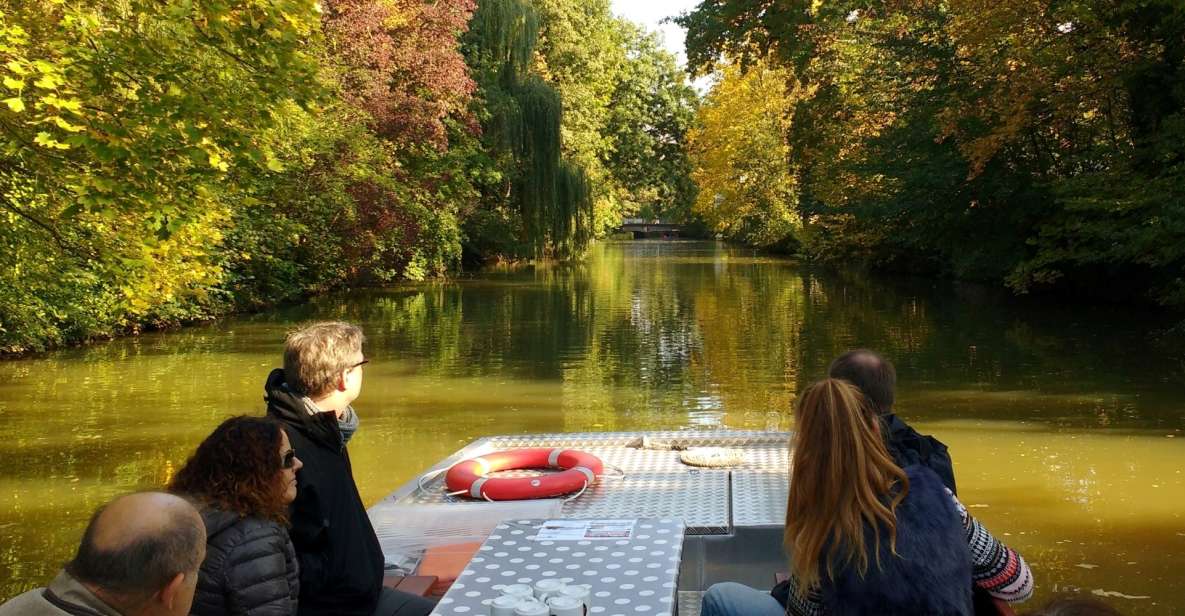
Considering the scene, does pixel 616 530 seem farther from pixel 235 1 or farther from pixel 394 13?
pixel 394 13

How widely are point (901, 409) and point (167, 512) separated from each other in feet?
32.8

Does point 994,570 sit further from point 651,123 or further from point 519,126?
point 651,123

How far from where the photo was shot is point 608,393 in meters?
12.7

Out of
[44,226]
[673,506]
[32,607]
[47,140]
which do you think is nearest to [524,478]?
[673,506]

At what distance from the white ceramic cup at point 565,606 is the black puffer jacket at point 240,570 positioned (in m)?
0.70

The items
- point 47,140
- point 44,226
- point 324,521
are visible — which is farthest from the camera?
point 44,226

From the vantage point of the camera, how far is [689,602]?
4.49 meters

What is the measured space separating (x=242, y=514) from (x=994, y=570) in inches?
77.8

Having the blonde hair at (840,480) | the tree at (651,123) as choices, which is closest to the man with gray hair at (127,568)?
the blonde hair at (840,480)

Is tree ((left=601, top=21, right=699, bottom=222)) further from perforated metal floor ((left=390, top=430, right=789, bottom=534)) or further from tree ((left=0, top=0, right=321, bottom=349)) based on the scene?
perforated metal floor ((left=390, top=430, right=789, bottom=534))

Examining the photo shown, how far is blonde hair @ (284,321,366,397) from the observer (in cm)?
362

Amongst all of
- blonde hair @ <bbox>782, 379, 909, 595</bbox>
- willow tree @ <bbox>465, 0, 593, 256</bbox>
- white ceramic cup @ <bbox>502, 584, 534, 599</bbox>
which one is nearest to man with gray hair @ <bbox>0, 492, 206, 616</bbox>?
white ceramic cup @ <bbox>502, 584, 534, 599</bbox>

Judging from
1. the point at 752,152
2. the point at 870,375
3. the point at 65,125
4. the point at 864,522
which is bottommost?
the point at 864,522

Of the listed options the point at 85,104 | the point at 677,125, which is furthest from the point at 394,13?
the point at 677,125
